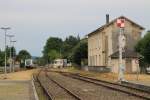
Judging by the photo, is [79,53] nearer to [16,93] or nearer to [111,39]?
[111,39]

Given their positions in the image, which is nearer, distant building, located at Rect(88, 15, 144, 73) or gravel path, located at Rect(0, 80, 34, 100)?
gravel path, located at Rect(0, 80, 34, 100)

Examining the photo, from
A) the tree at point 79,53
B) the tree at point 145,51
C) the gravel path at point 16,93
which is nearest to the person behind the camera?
the gravel path at point 16,93

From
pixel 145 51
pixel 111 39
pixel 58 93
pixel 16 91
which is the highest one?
pixel 111 39

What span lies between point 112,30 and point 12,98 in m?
66.0

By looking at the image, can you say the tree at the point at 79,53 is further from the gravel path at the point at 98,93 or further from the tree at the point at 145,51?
the gravel path at the point at 98,93

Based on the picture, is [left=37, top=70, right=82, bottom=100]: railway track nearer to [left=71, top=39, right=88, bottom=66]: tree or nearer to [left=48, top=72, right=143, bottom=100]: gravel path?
[left=48, top=72, right=143, bottom=100]: gravel path

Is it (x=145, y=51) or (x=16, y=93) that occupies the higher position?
(x=145, y=51)

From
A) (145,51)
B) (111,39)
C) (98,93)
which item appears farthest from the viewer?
(111,39)

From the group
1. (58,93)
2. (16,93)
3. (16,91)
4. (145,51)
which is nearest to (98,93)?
(58,93)

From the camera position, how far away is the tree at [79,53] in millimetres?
117988

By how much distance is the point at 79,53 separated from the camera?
120438 mm

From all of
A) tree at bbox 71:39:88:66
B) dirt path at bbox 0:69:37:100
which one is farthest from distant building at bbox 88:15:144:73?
dirt path at bbox 0:69:37:100

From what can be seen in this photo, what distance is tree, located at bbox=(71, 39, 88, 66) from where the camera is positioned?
387 ft

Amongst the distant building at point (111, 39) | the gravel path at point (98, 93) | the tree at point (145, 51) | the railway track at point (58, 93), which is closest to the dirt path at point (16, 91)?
the railway track at point (58, 93)
